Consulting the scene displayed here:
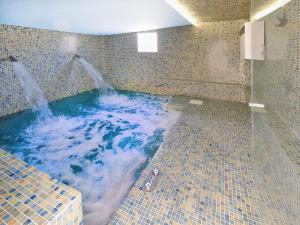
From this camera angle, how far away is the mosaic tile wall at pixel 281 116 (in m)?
1.96

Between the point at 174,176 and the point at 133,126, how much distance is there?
6.83 feet

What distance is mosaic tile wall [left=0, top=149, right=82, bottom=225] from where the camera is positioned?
0.99 metres

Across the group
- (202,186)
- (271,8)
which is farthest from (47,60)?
(271,8)

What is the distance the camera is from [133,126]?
4.09 m

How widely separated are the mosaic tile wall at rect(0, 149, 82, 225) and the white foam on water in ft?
2.47

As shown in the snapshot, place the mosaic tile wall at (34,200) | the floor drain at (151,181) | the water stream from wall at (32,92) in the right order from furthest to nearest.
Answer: the water stream from wall at (32,92) < the floor drain at (151,181) < the mosaic tile wall at (34,200)

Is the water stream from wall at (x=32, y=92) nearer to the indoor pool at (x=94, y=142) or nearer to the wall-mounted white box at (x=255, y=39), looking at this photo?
the indoor pool at (x=94, y=142)

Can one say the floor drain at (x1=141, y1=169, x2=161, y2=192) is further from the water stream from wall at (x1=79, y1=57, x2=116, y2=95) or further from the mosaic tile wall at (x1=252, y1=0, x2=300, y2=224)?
the water stream from wall at (x1=79, y1=57, x2=116, y2=95)

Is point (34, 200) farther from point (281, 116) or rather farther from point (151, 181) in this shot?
point (281, 116)

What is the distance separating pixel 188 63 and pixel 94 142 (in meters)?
3.73

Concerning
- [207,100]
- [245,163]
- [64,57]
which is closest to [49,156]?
[245,163]

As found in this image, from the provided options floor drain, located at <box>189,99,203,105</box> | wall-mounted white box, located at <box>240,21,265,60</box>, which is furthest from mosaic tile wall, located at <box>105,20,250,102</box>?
wall-mounted white box, located at <box>240,21,265,60</box>

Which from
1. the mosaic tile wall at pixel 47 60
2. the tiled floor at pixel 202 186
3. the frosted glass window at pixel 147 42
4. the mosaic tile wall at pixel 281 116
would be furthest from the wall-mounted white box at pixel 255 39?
the mosaic tile wall at pixel 47 60

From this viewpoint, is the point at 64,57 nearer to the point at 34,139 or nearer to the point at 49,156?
the point at 34,139
